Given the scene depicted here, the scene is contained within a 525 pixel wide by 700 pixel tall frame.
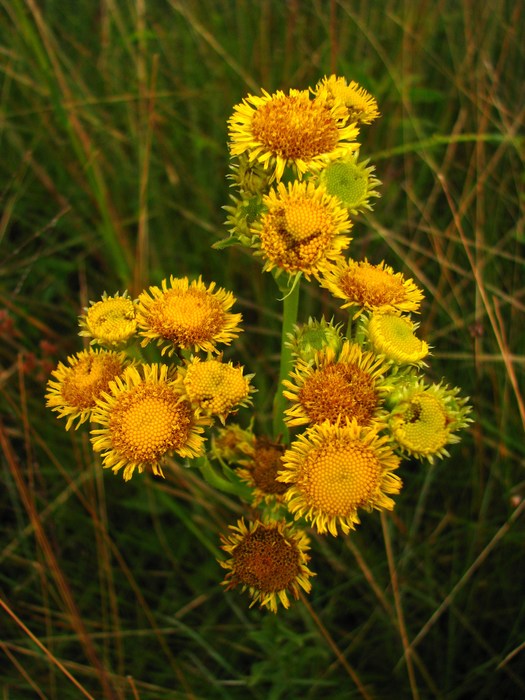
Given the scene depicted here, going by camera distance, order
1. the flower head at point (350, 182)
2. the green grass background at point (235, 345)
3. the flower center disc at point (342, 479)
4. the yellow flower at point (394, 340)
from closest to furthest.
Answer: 1. the flower center disc at point (342, 479)
2. the yellow flower at point (394, 340)
3. the flower head at point (350, 182)
4. the green grass background at point (235, 345)

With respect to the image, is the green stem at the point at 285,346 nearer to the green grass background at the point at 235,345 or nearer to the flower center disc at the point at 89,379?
the green grass background at the point at 235,345

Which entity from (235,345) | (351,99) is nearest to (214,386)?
(351,99)

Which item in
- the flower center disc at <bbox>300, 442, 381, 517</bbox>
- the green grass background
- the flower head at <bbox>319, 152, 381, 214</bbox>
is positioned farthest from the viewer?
the green grass background

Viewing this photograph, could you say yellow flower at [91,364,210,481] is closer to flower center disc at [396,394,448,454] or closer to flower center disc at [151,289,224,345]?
flower center disc at [151,289,224,345]

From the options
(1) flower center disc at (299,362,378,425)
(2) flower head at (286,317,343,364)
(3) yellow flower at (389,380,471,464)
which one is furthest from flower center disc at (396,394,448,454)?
(2) flower head at (286,317,343,364)

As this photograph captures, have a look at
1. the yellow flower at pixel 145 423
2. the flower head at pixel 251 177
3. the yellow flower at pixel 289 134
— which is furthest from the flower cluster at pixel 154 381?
the yellow flower at pixel 289 134

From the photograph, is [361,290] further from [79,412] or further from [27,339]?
[27,339]
